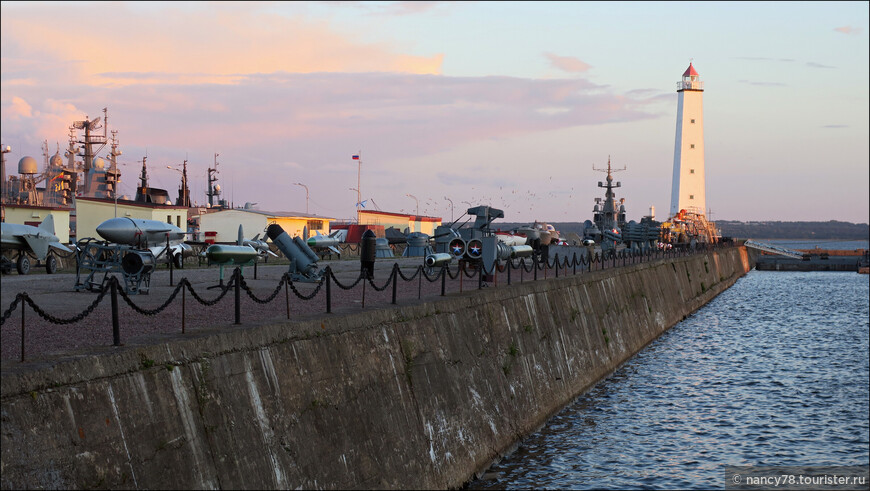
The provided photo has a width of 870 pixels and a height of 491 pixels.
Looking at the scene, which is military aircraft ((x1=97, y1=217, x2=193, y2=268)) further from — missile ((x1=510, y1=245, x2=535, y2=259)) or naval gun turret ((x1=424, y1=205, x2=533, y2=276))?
missile ((x1=510, y1=245, x2=535, y2=259))

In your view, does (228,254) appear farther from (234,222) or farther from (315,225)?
(315,225)

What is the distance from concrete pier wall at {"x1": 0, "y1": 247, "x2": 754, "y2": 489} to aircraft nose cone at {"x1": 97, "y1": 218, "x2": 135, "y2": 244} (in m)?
11.2

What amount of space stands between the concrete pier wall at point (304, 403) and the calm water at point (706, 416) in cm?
133

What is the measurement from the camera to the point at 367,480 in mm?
13031

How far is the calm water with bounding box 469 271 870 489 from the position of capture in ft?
59.6

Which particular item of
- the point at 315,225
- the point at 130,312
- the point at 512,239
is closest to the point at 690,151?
the point at 315,225

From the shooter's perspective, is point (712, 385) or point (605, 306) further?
point (605, 306)

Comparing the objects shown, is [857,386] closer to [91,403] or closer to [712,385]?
[712,385]

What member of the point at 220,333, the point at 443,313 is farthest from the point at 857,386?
the point at 220,333

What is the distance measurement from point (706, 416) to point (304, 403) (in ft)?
52.0

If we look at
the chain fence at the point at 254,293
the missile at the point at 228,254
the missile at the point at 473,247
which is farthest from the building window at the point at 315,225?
the missile at the point at 228,254

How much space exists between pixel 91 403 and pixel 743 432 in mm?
18718

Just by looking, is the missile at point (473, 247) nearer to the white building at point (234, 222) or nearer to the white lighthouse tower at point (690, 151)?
the white building at point (234, 222)

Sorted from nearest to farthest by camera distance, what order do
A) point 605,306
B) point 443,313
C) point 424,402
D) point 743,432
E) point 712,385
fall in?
point 424,402 → point 443,313 → point 743,432 → point 712,385 → point 605,306
